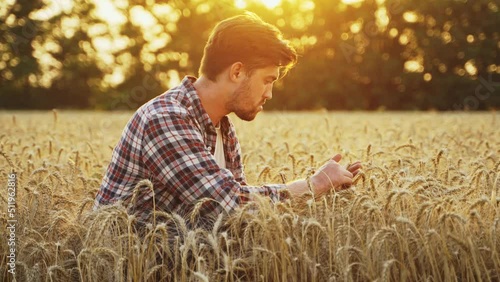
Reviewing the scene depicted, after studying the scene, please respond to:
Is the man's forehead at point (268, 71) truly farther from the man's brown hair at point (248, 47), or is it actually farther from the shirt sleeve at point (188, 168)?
the shirt sleeve at point (188, 168)

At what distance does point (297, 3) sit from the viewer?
42531 mm

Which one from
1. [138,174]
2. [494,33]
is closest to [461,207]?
[138,174]

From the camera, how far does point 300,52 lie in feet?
123

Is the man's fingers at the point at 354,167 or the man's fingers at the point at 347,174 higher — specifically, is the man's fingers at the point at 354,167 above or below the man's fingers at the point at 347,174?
above

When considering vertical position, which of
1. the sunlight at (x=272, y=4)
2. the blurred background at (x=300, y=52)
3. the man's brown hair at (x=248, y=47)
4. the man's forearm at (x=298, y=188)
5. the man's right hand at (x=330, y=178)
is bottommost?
the man's forearm at (x=298, y=188)

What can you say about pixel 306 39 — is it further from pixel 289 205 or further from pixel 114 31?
pixel 289 205

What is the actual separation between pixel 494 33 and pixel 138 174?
35171 mm

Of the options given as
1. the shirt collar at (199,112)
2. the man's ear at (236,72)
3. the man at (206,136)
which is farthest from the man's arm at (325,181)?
the man's ear at (236,72)

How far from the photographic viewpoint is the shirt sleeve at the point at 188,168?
3.43 metres

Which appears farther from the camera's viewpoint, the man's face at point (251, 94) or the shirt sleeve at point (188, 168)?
the man's face at point (251, 94)

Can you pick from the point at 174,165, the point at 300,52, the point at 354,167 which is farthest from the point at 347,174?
the point at 300,52

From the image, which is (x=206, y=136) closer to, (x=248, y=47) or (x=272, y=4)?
(x=248, y=47)

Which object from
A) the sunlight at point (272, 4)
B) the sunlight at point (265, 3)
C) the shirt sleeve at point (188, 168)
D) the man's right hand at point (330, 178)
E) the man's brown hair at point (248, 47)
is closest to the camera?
the shirt sleeve at point (188, 168)

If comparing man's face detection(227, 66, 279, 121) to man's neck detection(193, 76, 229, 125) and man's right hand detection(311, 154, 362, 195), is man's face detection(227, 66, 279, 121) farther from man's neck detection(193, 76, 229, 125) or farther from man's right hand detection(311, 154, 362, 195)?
man's right hand detection(311, 154, 362, 195)
